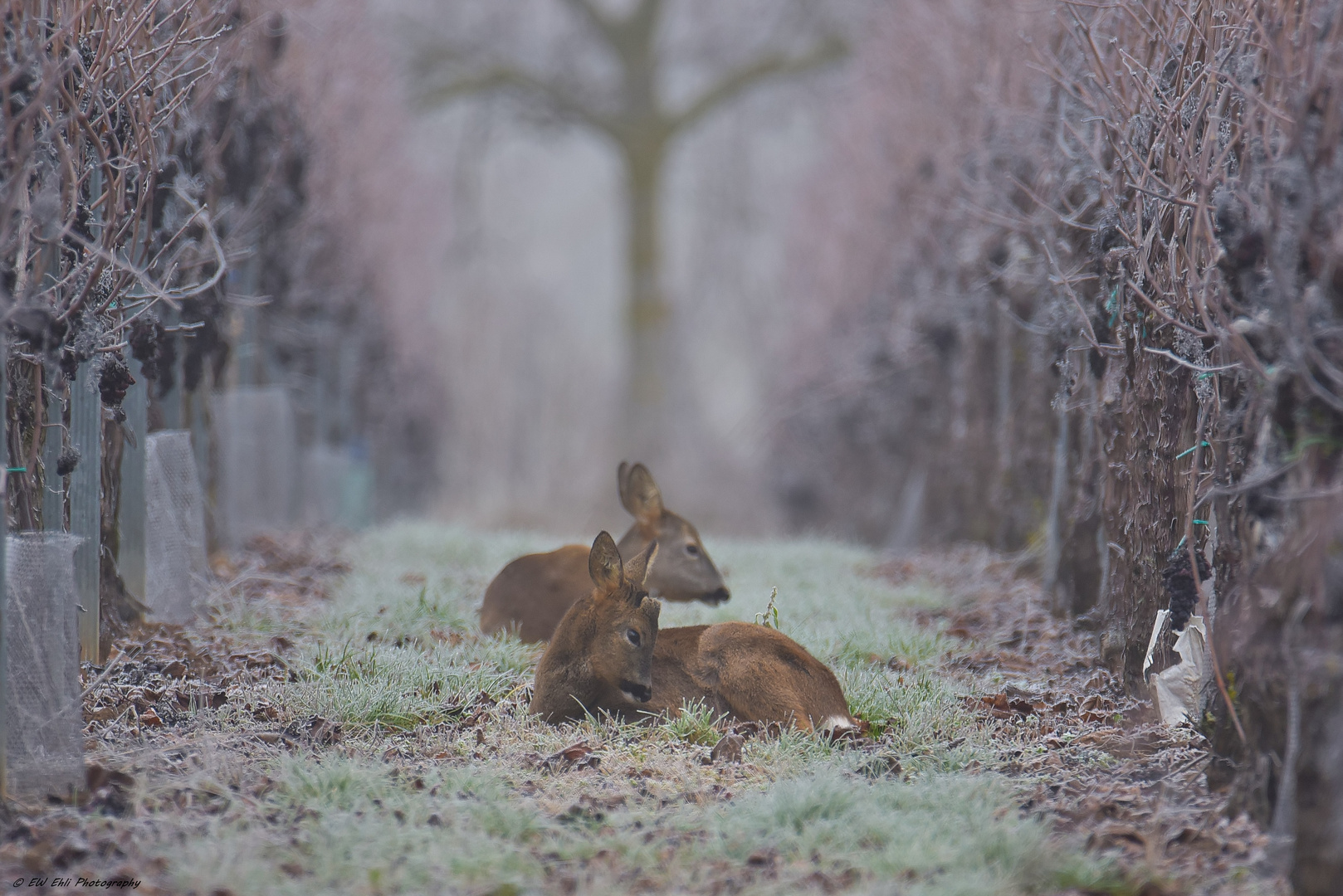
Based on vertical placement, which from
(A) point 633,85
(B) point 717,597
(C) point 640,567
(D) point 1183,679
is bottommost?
(B) point 717,597

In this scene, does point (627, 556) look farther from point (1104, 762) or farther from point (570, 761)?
point (1104, 762)

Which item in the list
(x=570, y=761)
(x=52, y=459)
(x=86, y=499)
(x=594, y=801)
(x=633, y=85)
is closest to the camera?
(x=594, y=801)

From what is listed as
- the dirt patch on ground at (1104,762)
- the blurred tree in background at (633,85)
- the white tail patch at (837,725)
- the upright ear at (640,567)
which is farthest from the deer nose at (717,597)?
the blurred tree in background at (633,85)

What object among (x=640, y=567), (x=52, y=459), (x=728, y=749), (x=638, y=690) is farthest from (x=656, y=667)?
(x=52, y=459)

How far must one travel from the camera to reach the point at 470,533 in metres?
11.2

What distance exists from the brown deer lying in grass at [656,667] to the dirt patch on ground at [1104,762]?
76cm

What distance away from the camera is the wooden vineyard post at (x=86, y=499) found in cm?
532

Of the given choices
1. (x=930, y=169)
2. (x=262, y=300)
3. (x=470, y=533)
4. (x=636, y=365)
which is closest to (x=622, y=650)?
(x=262, y=300)

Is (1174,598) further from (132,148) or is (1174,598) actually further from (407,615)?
(132,148)

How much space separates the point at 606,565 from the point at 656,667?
443 mm

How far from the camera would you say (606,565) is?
4824 millimetres

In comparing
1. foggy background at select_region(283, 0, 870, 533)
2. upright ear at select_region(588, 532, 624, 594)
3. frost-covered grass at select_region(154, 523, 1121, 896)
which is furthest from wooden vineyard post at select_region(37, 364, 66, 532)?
foggy background at select_region(283, 0, 870, 533)

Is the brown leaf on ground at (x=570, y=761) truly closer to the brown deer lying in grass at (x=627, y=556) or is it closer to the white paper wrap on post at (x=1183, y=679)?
the brown deer lying in grass at (x=627, y=556)

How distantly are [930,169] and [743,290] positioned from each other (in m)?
13.1
